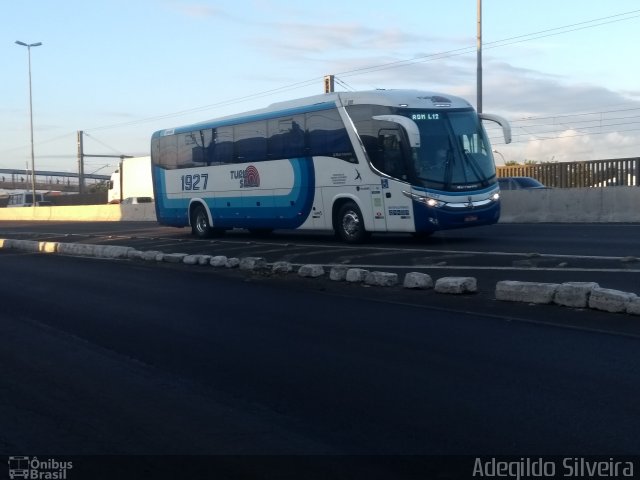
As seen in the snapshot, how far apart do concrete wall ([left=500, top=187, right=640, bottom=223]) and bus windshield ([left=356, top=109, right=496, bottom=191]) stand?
29.3ft

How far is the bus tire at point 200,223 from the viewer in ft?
91.4

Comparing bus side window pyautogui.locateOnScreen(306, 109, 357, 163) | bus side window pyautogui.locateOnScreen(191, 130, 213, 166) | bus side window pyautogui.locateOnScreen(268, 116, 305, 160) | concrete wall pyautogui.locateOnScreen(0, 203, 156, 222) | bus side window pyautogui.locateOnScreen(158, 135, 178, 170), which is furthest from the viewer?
concrete wall pyautogui.locateOnScreen(0, 203, 156, 222)

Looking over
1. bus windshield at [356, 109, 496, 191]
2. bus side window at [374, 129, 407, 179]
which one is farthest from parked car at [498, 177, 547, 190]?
bus side window at [374, 129, 407, 179]

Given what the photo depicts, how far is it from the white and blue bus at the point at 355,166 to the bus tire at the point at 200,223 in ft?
2.01

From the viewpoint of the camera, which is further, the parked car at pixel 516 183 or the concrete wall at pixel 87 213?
the concrete wall at pixel 87 213

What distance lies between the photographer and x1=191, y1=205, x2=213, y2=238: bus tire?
27.9 m

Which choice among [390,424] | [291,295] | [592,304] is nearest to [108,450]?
[390,424]

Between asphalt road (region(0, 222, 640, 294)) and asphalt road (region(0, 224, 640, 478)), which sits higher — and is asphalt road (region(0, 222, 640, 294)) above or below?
above

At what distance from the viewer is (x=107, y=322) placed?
11.9 m

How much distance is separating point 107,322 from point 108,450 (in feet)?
18.3

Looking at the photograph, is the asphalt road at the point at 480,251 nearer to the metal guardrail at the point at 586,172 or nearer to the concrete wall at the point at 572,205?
the concrete wall at the point at 572,205

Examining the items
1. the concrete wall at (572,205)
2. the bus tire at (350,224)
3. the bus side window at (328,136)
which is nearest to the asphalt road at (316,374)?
the bus tire at (350,224)

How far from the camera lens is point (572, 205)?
2927 centimetres

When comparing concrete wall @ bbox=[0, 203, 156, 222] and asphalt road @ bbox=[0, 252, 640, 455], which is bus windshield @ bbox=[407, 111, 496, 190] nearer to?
asphalt road @ bbox=[0, 252, 640, 455]
